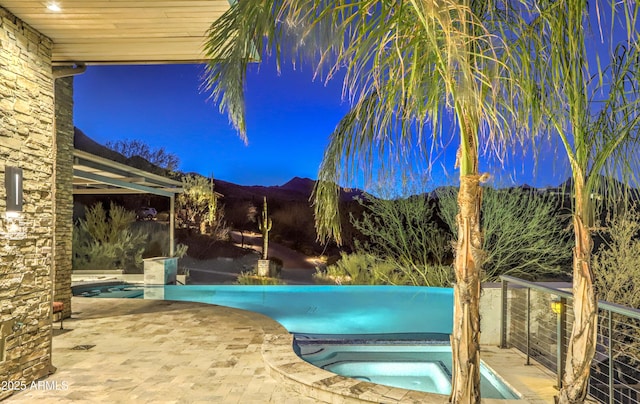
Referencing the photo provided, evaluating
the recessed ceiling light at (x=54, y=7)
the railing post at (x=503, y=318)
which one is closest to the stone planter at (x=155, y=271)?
the recessed ceiling light at (x=54, y=7)

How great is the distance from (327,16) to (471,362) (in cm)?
210

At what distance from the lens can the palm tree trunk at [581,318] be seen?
2.44 meters

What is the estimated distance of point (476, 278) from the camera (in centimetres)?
255

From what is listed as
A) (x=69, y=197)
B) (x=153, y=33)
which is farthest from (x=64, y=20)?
(x=69, y=197)

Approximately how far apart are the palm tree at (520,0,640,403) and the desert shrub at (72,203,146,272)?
535 inches

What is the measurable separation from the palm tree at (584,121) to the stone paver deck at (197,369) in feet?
4.30

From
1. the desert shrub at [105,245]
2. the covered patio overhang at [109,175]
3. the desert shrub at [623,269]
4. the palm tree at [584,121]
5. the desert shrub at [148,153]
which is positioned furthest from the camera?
the desert shrub at [148,153]

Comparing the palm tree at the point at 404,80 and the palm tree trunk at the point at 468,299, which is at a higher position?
the palm tree at the point at 404,80

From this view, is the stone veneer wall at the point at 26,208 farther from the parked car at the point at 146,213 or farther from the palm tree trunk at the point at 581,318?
the parked car at the point at 146,213

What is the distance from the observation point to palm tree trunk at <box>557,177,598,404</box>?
2438 mm

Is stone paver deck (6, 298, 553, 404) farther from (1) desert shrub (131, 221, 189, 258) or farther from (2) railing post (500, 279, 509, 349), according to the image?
(1) desert shrub (131, 221, 189, 258)

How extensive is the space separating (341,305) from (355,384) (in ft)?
20.4

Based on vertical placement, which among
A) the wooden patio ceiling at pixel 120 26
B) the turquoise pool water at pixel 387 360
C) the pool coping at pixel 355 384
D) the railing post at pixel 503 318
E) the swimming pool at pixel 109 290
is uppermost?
the wooden patio ceiling at pixel 120 26

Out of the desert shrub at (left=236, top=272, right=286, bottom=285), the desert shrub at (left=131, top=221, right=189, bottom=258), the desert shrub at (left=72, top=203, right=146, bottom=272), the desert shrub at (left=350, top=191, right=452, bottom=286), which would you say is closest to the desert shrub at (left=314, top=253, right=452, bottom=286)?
the desert shrub at (left=350, top=191, right=452, bottom=286)
